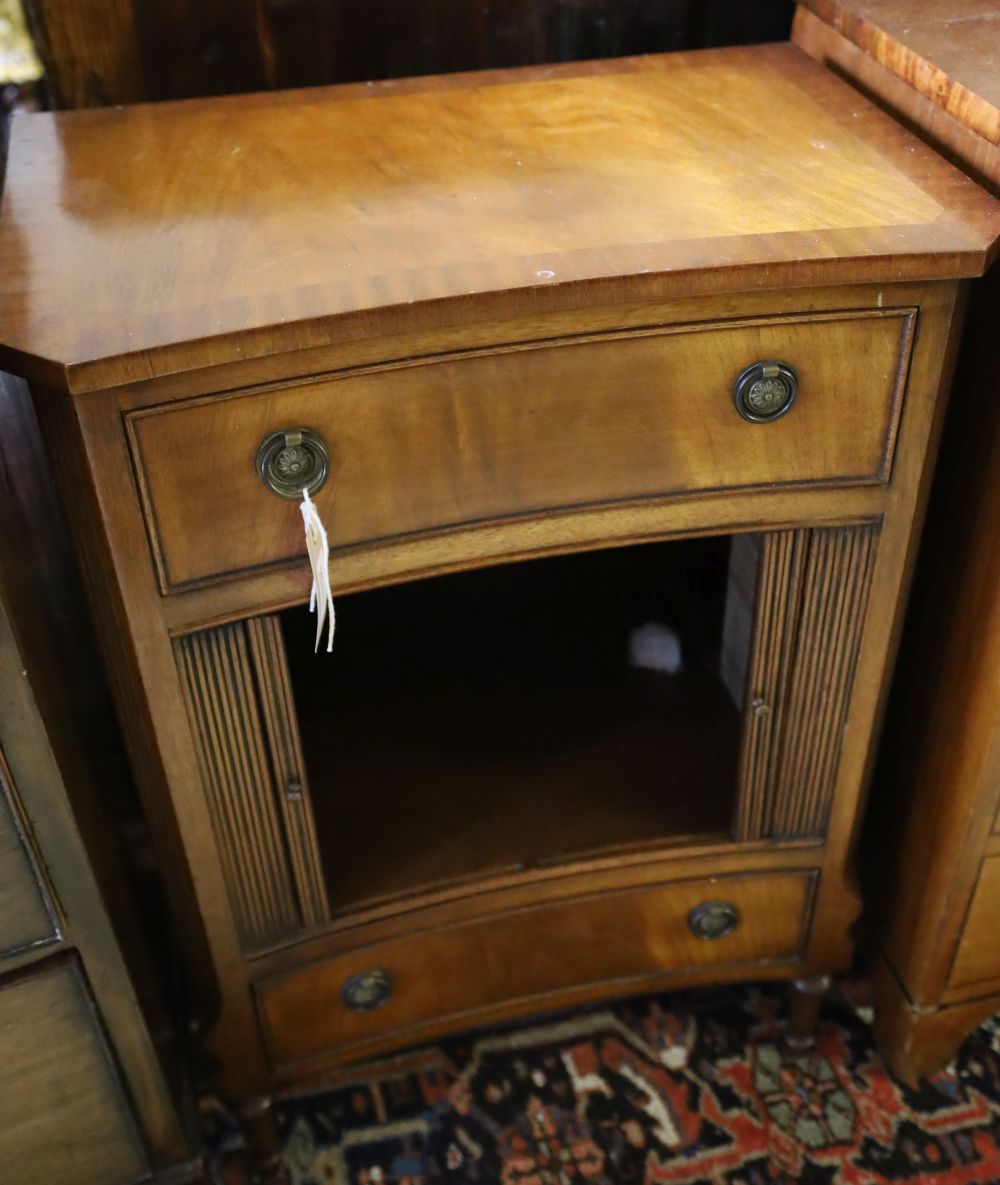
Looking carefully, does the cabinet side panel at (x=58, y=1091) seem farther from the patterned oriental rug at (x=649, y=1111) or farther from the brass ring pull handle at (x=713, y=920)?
the brass ring pull handle at (x=713, y=920)

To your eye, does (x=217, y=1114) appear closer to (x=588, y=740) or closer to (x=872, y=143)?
(x=588, y=740)

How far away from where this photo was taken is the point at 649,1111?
35.1 inches

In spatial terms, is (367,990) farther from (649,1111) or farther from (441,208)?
(441,208)

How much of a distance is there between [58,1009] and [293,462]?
0.33m

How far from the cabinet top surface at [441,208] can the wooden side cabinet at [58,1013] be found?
6.3 inches

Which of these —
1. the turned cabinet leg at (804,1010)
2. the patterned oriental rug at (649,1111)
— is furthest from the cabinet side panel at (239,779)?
the turned cabinet leg at (804,1010)

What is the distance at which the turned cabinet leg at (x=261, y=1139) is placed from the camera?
83 centimetres

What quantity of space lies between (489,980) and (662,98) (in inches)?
22.8

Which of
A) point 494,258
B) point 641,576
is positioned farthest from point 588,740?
point 494,258

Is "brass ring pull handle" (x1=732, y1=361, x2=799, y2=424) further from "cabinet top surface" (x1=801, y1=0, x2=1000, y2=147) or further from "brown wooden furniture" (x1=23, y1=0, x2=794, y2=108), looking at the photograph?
"brown wooden furniture" (x1=23, y1=0, x2=794, y2=108)

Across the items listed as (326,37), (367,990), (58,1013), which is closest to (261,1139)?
(367,990)

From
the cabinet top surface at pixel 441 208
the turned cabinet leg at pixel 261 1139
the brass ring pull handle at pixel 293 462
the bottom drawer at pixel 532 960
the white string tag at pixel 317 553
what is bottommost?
the turned cabinet leg at pixel 261 1139

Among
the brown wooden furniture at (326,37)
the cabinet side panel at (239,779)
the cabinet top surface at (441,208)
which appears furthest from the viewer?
the brown wooden furniture at (326,37)

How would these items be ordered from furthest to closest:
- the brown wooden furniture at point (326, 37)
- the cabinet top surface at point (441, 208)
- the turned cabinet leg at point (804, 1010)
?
the turned cabinet leg at point (804, 1010)
the brown wooden furniture at point (326, 37)
the cabinet top surface at point (441, 208)
